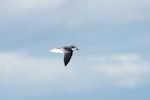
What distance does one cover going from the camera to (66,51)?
2263 inches

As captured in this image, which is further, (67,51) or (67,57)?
(67,51)

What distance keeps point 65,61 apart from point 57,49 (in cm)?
324

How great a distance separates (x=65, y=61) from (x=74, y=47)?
9.50 feet

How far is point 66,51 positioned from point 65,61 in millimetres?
2270

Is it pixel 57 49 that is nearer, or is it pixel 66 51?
pixel 57 49

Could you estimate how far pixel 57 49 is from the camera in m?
53.7

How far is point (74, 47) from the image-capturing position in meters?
56.7

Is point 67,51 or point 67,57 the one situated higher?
point 67,51

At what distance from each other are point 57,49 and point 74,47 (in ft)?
13.3

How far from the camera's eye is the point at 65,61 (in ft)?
184
